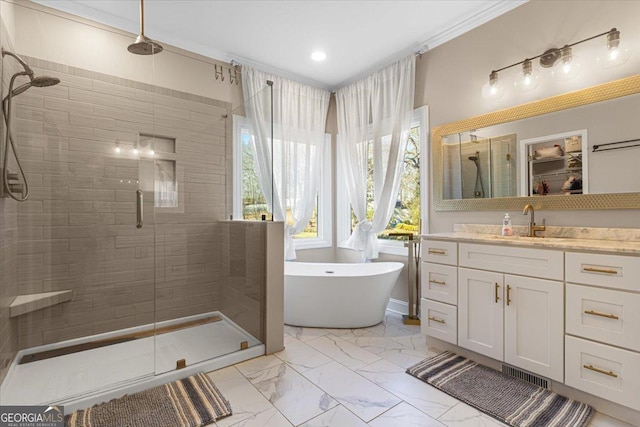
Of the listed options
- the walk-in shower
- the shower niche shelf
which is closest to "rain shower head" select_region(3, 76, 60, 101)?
the walk-in shower

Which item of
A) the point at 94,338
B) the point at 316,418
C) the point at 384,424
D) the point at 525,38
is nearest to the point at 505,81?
the point at 525,38

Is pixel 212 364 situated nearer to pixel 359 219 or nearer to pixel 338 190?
pixel 359 219

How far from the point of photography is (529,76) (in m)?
2.41

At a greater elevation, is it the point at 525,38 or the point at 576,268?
the point at 525,38

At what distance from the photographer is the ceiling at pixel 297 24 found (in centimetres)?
252

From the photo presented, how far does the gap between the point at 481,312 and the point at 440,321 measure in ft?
1.11

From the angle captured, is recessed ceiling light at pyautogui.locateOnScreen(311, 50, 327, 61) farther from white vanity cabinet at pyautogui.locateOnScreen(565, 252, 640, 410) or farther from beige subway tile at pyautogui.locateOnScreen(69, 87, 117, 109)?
white vanity cabinet at pyautogui.locateOnScreen(565, 252, 640, 410)

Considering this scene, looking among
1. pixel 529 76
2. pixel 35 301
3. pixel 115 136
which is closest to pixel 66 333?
pixel 35 301

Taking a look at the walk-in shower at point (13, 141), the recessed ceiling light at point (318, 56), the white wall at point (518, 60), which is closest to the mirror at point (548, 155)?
the white wall at point (518, 60)

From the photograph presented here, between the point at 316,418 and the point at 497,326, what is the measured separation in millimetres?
1289

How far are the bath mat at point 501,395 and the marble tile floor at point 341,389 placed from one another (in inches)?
2.5

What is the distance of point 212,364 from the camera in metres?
2.20

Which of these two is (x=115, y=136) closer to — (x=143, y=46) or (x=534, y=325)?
(x=143, y=46)

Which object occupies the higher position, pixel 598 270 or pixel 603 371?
pixel 598 270
